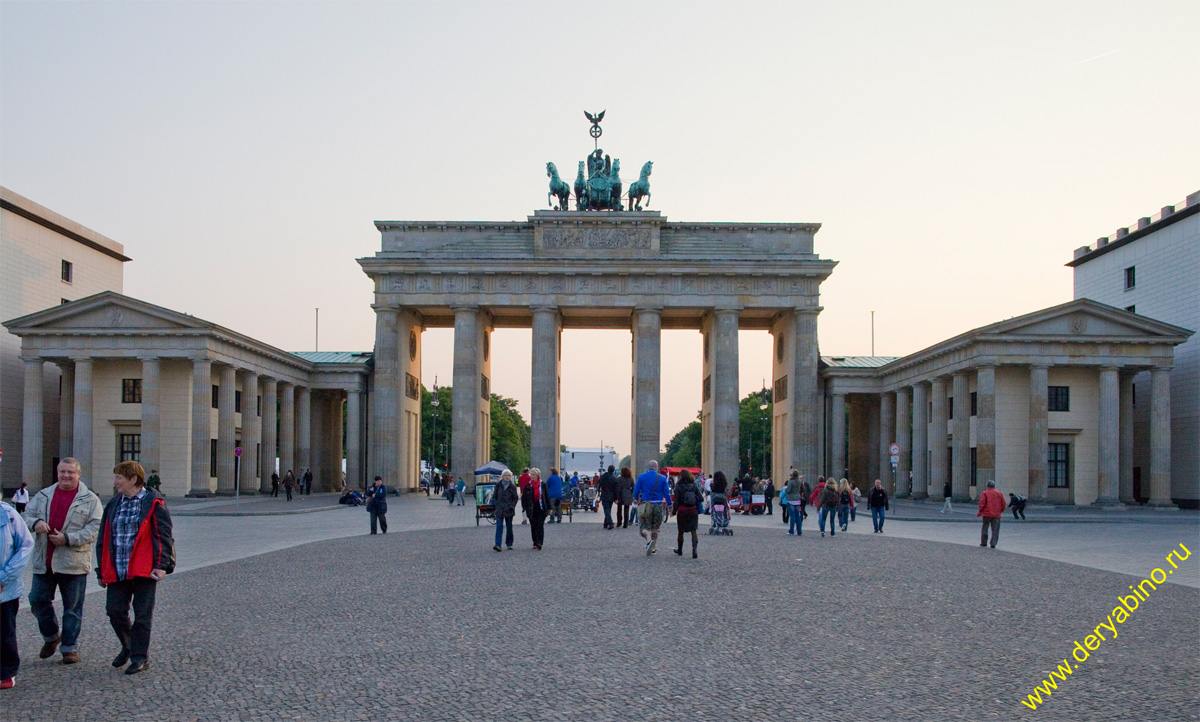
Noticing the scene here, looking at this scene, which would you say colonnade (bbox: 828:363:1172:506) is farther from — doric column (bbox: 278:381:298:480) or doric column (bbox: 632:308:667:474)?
doric column (bbox: 278:381:298:480)

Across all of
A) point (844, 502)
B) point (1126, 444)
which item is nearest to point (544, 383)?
point (1126, 444)

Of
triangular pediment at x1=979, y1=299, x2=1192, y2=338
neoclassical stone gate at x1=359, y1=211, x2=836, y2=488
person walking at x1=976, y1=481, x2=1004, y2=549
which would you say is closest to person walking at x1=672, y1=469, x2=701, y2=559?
person walking at x1=976, y1=481, x2=1004, y2=549

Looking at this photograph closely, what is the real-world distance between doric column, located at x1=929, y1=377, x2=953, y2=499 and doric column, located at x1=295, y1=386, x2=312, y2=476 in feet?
119

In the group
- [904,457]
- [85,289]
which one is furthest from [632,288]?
[85,289]

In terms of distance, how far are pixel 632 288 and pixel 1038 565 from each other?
143 ft

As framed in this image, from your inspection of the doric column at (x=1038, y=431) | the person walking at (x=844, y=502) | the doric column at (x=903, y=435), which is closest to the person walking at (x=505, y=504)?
the person walking at (x=844, y=502)

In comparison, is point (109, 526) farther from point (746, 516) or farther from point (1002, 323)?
point (1002, 323)

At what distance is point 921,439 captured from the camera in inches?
2371

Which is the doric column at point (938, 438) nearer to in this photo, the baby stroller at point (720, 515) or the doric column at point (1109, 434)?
the doric column at point (1109, 434)

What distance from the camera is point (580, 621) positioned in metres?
12.5

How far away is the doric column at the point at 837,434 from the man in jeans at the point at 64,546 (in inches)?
2334

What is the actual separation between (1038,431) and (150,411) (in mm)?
42087

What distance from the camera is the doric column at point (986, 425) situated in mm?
48688

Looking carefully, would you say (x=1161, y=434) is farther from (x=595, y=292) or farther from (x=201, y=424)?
(x=201, y=424)
